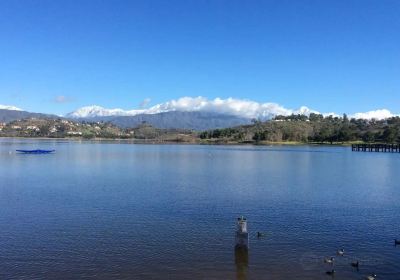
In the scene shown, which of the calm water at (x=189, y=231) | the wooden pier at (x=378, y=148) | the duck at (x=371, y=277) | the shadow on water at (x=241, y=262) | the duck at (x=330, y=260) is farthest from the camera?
the wooden pier at (x=378, y=148)

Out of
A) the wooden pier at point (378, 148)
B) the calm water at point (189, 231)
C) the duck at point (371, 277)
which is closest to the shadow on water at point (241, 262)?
the calm water at point (189, 231)

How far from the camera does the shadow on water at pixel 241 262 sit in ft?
69.2

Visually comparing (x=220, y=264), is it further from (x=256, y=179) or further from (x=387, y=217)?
(x=256, y=179)

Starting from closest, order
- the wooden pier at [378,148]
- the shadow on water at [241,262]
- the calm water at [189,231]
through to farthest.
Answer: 1. the shadow on water at [241,262]
2. the calm water at [189,231]
3. the wooden pier at [378,148]

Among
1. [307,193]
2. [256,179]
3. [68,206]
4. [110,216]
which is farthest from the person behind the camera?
[256,179]

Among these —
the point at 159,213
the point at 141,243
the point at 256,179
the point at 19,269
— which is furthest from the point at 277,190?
the point at 19,269

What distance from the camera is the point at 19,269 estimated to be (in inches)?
843

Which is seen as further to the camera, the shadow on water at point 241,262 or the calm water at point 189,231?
the calm water at point 189,231

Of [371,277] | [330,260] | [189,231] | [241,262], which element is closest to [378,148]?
[189,231]

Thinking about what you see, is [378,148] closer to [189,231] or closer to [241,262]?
[189,231]

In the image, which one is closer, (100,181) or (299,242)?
(299,242)

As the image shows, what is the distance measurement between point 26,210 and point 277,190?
93.6 ft

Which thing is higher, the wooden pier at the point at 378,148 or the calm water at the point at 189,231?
the wooden pier at the point at 378,148

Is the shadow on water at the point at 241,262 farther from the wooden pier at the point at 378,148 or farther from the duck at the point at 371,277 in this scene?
the wooden pier at the point at 378,148
